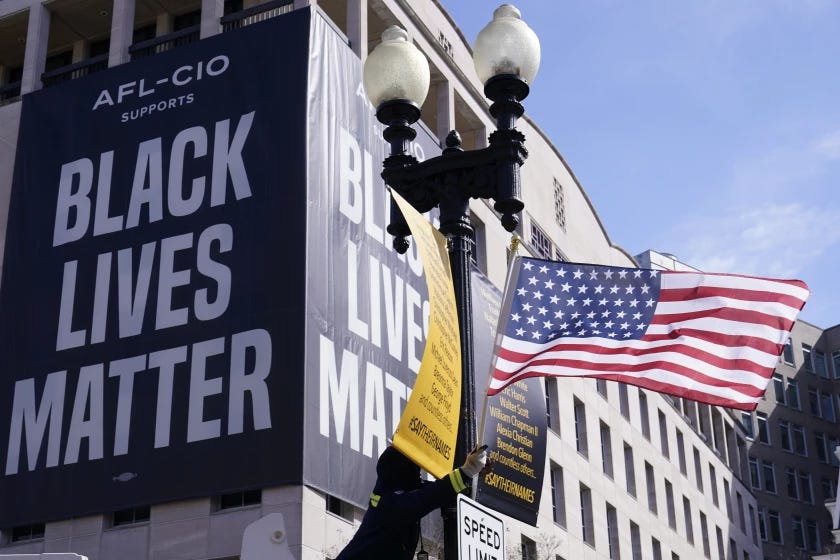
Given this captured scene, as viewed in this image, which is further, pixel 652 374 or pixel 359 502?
pixel 359 502

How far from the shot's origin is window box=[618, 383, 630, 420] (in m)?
59.3

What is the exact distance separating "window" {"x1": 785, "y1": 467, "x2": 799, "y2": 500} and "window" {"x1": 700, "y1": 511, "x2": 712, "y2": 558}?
25.5 meters

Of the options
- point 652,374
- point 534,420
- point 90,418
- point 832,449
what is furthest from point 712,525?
point 652,374

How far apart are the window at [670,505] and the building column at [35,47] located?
123 feet

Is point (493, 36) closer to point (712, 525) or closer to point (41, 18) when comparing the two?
point (41, 18)

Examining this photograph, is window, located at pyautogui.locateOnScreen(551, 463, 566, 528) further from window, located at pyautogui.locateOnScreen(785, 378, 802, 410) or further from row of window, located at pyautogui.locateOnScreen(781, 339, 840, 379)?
row of window, located at pyautogui.locateOnScreen(781, 339, 840, 379)

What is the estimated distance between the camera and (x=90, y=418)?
114 feet

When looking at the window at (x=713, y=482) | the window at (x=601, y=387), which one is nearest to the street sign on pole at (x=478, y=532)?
the window at (x=601, y=387)

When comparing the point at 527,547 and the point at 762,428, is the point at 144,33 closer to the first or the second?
the point at 527,547

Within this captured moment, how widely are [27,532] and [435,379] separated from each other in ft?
90.7

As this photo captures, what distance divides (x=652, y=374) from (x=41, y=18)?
32.8 m

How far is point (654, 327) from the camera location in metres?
14.9

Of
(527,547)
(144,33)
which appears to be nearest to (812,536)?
(527,547)

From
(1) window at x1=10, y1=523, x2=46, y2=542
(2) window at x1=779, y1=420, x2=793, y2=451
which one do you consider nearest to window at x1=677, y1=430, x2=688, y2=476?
(2) window at x1=779, y1=420, x2=793, y2=451
